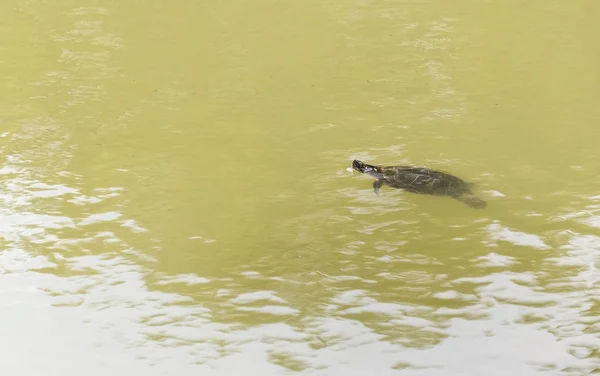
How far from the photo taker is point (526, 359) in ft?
14.7

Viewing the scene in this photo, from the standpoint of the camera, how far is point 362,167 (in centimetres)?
643

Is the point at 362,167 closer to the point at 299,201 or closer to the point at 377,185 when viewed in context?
the point at 377,185

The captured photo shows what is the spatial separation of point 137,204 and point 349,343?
253cm

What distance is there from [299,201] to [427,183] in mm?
1134

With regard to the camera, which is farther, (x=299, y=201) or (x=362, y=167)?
(x=362, y=167)

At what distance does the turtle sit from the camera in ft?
19.9

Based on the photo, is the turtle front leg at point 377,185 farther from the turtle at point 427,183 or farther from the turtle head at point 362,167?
the turtle head at point 362,167

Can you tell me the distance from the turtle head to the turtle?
0.27 ft

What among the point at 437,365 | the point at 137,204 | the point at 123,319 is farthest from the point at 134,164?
the point at 437,365

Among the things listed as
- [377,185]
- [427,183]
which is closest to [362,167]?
[377,185]

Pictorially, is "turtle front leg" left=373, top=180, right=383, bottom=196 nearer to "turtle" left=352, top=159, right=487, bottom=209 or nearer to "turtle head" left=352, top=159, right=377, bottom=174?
"turtle" left=352, top=159, right=487, bottom=209

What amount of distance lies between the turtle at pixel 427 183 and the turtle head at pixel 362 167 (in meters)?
0.08

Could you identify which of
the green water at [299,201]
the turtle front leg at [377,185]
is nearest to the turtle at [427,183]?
the turtle front leg at [377,185]

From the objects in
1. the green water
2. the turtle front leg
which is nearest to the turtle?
the turtle front leg
